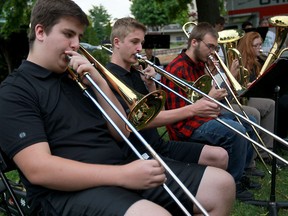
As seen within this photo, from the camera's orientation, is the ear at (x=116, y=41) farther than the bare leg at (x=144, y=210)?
Yes

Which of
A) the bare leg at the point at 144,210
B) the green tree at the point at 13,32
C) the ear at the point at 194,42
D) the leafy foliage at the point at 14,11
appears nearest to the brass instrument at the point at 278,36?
the ear at the point at 194,42

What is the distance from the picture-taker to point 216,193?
1992 millimetres

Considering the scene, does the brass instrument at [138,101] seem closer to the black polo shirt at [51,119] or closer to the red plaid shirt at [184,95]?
the black polo shirt at [51,119]

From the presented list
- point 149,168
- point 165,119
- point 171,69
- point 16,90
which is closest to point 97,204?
point 149,168

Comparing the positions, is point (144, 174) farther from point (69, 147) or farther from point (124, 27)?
point (124, 27)

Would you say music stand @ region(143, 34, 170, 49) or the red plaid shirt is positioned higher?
music stand @ region(143, 34, 170, 49)

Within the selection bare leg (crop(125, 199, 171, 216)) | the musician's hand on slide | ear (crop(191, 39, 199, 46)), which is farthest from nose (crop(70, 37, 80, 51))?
ear (crop(191, 39, 199, 46))

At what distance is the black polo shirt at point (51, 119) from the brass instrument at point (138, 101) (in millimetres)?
212

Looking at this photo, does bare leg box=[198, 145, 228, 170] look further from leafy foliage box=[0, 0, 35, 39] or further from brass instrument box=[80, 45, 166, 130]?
leafy foliage box=[0, 0, 35, 39]

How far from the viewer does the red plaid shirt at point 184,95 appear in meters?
3.37

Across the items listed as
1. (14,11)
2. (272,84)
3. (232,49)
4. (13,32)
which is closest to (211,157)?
(272,84)

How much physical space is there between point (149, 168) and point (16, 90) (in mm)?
699

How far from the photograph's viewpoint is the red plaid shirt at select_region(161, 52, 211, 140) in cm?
337

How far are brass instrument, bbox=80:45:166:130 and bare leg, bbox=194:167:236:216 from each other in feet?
1.63
